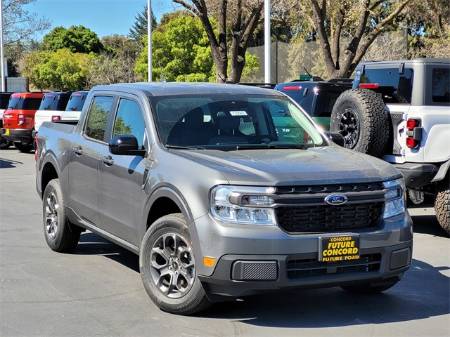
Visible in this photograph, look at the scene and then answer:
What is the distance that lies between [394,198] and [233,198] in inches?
54.1

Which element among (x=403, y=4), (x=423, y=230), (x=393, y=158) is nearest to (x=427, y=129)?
(x=393, y=158)

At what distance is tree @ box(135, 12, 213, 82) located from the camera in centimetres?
4666

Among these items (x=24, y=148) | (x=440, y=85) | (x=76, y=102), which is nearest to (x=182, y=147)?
(x=440, y=85)

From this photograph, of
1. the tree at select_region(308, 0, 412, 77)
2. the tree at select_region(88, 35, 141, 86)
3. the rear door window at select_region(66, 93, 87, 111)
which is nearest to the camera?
the rear door window at select_region(66, 93, 87, 111)

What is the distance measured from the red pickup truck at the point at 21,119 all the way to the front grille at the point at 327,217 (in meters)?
18.1

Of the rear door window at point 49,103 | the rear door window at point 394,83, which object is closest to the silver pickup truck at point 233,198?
the rear door window at point 394,83

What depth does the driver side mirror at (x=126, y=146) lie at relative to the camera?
5734 mm

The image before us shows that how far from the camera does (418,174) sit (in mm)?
8250

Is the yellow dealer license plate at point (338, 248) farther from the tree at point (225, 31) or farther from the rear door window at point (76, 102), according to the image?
the tree at point (225, 31)

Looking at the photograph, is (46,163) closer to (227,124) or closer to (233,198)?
(227,124)

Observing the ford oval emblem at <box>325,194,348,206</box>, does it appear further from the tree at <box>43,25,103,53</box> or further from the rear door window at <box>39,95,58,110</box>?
the tree at <box>43,25,103,53</box>

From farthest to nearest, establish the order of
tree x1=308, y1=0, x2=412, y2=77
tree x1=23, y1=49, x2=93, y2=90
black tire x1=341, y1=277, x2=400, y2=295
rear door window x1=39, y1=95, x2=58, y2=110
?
tree x1=23, y1=49, x2=93, y2=90 < rear door window x1=39, y1=95, x2=58, y2=110 < tree x1=308, y1=0, x2=412, y2=77 < black tire x1=341, y1=277, x2=400, y2=295

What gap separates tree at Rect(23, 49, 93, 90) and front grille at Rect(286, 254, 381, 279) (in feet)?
179

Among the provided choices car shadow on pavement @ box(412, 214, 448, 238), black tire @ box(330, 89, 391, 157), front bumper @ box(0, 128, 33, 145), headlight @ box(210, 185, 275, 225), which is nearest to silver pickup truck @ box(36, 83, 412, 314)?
headlight @ box(210, 185, 275, 225)
